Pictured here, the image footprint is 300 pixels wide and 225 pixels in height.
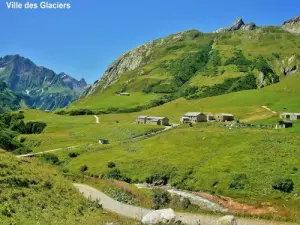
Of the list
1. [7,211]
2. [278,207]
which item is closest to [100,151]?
[278,207]

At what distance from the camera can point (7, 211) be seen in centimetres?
3344

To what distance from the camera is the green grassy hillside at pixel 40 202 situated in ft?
112

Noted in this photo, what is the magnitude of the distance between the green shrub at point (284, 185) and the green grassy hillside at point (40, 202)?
164ft

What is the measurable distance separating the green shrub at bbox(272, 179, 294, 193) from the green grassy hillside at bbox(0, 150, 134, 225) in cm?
4997

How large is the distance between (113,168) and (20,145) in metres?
57.5

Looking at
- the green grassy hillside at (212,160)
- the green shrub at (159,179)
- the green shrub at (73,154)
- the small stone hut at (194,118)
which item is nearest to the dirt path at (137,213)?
the green grassy hillside at (212,160)

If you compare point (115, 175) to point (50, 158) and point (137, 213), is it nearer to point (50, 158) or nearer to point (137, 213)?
point (50, 158)

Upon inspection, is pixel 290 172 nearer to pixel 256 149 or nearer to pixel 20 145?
pixel 256 149

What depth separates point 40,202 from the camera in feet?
128

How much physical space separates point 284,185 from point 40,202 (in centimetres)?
5889

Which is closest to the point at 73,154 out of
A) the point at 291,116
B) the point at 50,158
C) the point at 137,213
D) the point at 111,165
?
the point at 50,158

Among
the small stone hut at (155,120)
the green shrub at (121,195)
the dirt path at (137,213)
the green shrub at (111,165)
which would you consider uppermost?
the small stone hut at (155,120)

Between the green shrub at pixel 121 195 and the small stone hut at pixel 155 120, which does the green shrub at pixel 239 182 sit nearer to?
the green shrub at pixel 121 195

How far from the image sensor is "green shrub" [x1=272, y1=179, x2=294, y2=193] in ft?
273
